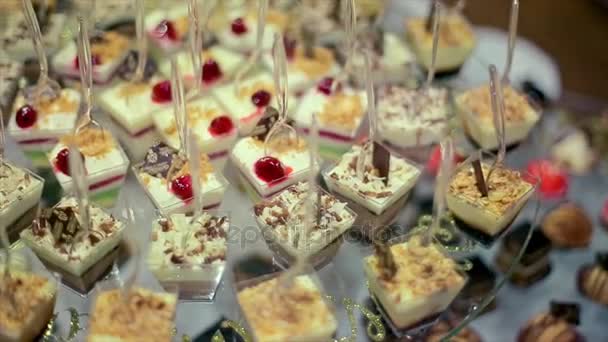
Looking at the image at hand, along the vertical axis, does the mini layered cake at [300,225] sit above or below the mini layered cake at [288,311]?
above

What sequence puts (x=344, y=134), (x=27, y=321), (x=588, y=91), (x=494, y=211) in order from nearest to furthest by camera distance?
(x=27, y=321), (x=494, y=211), (x=344, y=134), (x=588, y=91)

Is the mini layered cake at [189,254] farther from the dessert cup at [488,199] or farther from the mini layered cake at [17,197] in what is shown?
the dessert cup at [488,199]

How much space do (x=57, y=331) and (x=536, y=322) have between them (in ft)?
5.79

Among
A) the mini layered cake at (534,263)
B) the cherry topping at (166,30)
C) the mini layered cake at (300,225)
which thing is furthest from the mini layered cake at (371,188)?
the cherry topping at (166,30)

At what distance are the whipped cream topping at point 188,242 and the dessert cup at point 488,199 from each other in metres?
0.83

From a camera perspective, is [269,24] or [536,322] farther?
[269,24]

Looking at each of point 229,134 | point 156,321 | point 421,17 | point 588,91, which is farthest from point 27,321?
point 588,91

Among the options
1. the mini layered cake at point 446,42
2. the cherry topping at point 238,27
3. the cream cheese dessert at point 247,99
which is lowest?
the cream cheese dessert at point 247,99

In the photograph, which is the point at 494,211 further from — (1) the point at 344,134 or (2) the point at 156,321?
(2) the point at 156,321

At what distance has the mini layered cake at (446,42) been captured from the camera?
10.4 feet

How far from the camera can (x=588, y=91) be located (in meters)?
3.87

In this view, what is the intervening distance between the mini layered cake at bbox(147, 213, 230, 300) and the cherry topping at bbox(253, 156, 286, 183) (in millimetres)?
291

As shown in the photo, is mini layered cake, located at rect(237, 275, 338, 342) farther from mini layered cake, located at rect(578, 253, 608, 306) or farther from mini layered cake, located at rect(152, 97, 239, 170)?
mini layered cake, located at rect(578, 253, 608, 306)

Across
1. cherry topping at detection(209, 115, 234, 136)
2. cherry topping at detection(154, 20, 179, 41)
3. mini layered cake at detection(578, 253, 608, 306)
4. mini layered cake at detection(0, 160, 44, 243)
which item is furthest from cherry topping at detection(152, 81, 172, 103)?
mini layered cake at detection(578, 253, 608, 306)
